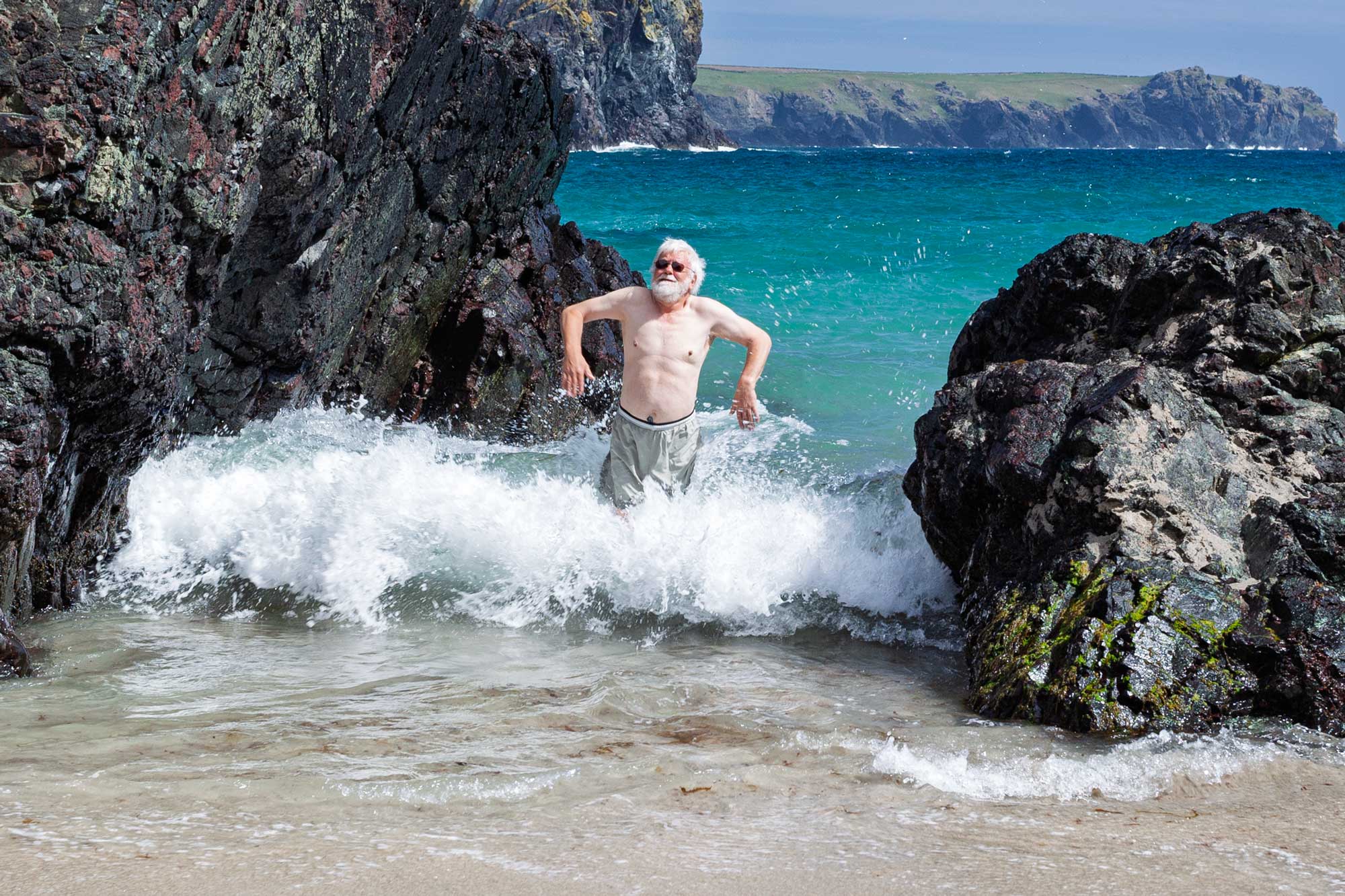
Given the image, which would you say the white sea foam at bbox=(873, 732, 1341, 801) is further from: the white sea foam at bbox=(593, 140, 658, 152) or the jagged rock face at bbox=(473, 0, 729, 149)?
the white sea foam at bbox=(593, 140, 658, 152)

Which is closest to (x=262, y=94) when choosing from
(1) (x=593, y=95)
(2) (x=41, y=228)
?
(2) (x=41, y=228)

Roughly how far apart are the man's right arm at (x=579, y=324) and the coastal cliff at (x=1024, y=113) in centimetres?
15446

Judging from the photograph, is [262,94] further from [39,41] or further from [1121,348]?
[1121,348]

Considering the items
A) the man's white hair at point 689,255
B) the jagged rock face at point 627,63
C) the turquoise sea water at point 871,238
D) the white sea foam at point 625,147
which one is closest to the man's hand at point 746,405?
the man's white hair at point 689,255

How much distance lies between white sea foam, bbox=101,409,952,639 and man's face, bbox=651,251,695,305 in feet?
3.19

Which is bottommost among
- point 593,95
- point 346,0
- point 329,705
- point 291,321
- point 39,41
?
point 329,705

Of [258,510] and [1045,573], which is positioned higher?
[1045,573]

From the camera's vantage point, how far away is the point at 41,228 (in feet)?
11.5

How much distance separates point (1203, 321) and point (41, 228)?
432 centimetres

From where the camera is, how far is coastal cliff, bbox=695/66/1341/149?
515 ft

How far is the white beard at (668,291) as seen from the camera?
17.3 ft

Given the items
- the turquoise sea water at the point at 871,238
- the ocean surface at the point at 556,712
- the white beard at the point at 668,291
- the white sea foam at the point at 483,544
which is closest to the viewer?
the ocean surface at the point at 556,712

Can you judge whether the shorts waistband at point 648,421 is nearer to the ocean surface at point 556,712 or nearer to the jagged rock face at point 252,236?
the ocean surface at point 556,712

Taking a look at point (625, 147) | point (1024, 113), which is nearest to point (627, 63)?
point (625, 147)
